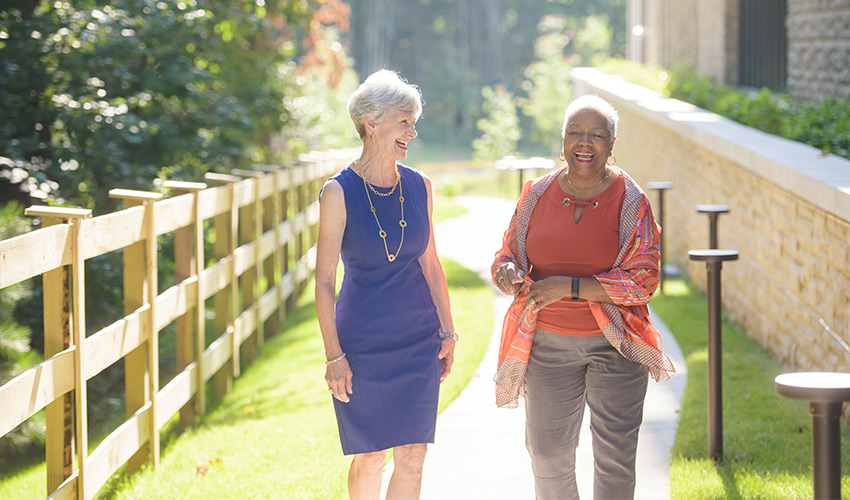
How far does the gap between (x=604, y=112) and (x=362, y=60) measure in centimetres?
6450

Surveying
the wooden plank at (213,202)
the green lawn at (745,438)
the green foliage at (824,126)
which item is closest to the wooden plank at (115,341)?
the wooden plank at (213,202)

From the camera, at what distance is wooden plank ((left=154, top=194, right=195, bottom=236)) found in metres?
5.67

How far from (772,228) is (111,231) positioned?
15.4 feet

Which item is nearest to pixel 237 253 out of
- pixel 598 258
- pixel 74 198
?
pixel 74 198

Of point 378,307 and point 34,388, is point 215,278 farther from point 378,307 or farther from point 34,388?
point 378,307

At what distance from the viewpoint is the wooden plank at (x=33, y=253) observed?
3.78 meters

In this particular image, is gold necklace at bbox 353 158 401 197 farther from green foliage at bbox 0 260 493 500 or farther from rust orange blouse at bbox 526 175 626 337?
green foliage at bbox 0 260 493 500

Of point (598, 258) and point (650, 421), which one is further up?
point (598, 258)

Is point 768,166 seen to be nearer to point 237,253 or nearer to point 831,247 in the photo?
point 831,247

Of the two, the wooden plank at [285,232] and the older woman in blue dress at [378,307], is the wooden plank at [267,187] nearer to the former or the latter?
the wooden plank at [285,232]

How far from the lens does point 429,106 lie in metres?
69.0

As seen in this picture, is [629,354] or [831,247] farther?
[831,247]

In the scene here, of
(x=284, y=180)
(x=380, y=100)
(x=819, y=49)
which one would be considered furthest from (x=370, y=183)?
(x=819, y=49)

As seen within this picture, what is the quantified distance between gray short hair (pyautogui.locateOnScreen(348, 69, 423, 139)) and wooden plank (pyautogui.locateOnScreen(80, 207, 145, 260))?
1.45 m
